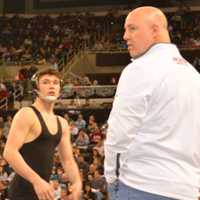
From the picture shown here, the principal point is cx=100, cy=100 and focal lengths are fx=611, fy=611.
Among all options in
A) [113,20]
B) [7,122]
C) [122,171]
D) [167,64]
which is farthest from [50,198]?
[113,20]

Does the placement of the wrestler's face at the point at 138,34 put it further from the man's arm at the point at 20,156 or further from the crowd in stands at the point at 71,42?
the crowd in stands at the point at 71,42

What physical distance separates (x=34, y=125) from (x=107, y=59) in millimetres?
19615

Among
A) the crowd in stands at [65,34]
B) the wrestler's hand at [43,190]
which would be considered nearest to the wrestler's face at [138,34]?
the wrestler's hand at [43,190]

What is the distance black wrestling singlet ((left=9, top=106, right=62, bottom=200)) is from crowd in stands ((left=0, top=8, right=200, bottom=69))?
19068 mm

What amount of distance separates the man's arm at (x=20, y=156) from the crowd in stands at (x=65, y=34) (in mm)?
19211

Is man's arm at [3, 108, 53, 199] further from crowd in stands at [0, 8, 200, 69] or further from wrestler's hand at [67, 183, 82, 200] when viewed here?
crowd in stands at [0, 8, 200, 69]

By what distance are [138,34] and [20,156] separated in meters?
1.68

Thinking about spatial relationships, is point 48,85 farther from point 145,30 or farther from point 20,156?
point 145,30

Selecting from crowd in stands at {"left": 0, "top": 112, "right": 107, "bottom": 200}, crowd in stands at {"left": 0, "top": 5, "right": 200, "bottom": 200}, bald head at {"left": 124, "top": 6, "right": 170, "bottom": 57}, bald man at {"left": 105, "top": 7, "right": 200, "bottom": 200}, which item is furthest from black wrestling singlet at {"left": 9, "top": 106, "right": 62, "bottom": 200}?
crowd in stands at {"left": 0, "top": 5, "right": 200, "bottom": 200}

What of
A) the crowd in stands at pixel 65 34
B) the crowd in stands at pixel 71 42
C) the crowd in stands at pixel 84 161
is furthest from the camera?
the crowd in stands at pixel 65 34

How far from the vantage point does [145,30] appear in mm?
3158

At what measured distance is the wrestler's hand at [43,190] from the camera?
4.25 meters

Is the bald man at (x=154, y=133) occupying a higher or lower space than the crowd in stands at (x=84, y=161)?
higher

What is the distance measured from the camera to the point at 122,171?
3096 millimetres
